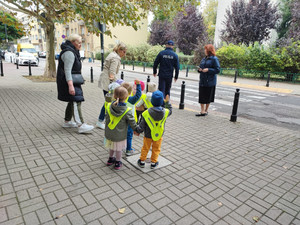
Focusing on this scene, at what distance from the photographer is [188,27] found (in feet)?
121

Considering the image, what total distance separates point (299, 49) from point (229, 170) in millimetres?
16817

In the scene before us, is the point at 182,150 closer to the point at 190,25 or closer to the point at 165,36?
the point at 190,25

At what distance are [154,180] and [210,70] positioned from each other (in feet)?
13.9

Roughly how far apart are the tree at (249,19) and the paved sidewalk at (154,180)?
72.9ft

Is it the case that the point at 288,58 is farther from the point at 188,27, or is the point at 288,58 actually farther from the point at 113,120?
the point at 188,27

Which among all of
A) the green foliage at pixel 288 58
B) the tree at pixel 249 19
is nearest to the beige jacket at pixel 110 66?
the green foliage at pixel 288 58

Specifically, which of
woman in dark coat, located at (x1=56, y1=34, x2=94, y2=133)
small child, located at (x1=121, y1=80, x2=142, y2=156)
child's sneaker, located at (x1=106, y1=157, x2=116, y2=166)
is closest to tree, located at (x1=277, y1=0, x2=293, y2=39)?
woman in dark coat, located at (x1=56, y1=34, x2=94, y2=133)

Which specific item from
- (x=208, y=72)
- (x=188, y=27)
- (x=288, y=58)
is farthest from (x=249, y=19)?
(x=208, y=72)

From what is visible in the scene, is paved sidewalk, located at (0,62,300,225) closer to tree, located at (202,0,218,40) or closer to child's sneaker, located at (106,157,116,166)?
child's sneaker, located at (106,157,116,166)

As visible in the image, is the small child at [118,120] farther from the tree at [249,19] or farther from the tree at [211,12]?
the tree at [211,12]

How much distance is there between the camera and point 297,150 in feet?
16.4

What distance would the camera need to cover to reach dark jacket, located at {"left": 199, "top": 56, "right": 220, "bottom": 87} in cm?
671

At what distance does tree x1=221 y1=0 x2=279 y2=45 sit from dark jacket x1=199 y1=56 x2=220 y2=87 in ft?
67.2

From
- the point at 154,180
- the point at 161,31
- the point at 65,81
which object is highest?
the point at 161,31
